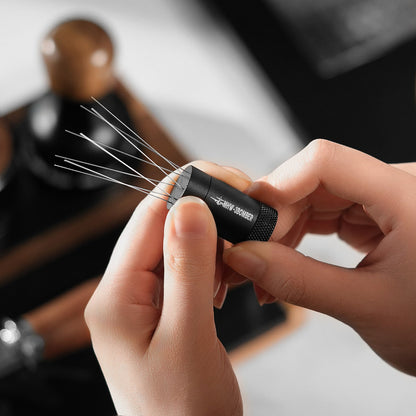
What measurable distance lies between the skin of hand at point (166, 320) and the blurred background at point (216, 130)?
0.22 metres

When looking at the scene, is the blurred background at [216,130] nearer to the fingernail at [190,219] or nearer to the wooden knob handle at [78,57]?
the wooden knob handle at [78,57]

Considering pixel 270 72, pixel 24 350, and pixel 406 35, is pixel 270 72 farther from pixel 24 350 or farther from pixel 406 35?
pixel 24 350

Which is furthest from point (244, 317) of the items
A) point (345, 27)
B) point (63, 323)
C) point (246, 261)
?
point (345, 27)

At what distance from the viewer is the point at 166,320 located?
1.37 ft

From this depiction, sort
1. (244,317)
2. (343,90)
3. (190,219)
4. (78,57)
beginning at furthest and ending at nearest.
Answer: (343,90) → (244,317) → (78,57) → (190,219)

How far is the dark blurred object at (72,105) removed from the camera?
0.60 metres

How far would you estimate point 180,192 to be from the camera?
16.5 inches

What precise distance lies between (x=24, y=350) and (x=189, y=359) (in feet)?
1.00

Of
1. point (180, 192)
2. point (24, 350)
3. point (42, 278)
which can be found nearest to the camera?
point (180, 192)

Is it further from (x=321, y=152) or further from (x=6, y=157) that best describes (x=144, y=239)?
(x=6, y=157)

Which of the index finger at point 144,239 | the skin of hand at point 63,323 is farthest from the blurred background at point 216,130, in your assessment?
the index finger at point 144,239

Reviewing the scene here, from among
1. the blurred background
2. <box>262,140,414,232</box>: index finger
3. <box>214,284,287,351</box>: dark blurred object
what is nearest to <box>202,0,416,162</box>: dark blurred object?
the blurred background

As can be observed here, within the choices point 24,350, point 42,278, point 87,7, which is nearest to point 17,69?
point 87,7

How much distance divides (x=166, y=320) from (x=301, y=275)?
105mm
